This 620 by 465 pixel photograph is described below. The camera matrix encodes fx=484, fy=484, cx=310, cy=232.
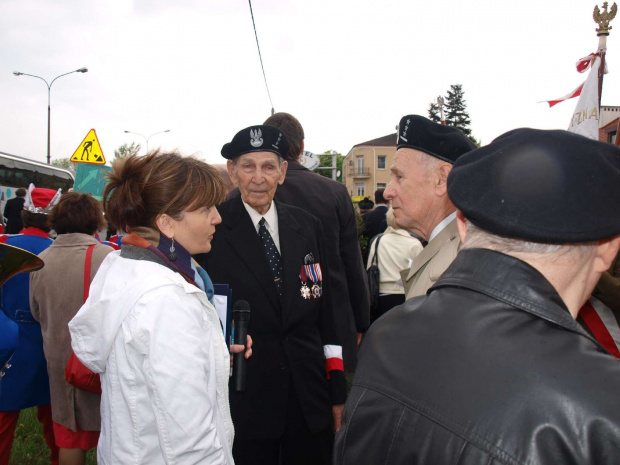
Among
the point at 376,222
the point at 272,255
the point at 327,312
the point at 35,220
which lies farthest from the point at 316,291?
the point at 376,222

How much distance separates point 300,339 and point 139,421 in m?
1.11

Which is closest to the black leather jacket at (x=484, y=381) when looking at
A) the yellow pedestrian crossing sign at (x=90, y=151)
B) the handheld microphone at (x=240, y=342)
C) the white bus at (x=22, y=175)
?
the handheld microphone at (x=240, y=342)

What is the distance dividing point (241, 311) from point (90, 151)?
7.23 metres

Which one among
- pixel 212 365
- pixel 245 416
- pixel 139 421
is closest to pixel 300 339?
pixel 245 416

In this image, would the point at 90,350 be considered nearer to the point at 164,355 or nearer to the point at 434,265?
the point at 164,355

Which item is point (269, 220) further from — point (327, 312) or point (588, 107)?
point (588, 107)

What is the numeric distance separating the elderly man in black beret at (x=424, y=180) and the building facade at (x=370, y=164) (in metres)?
70.9

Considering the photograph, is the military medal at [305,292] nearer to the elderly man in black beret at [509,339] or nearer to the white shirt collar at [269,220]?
the white shirt collar at [269,220]

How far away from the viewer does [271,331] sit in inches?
103

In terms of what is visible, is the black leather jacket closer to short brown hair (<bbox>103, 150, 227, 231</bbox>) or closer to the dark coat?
short brown hair (<bbox>103, 150, 227, 231</bbox>)

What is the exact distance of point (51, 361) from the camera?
331cm

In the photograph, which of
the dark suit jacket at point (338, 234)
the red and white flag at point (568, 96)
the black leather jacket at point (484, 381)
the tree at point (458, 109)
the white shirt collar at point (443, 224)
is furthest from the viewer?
the tree at point (458, 109)

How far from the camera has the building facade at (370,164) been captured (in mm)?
74688

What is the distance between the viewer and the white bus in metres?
14.4
